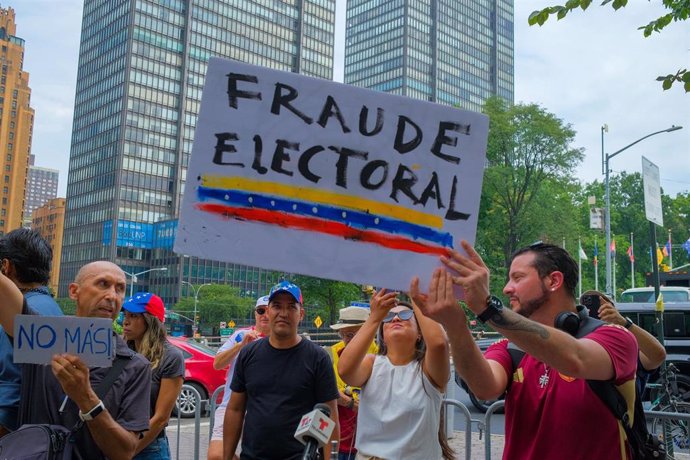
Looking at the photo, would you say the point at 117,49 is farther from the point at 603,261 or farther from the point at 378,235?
the point at 378,235

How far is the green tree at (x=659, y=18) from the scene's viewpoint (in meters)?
5.48

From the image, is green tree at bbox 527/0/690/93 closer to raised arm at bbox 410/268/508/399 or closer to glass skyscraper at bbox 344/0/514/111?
raised arm at bbox 410/268/508/399

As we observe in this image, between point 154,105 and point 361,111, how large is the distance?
112m

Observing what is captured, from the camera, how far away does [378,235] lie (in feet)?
7.49

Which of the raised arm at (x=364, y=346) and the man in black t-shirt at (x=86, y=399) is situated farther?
the raised arm at (x=364, y=346)

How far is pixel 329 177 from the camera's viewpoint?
230cm

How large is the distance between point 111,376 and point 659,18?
5.35 meters

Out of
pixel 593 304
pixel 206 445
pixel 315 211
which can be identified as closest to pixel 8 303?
pixel 315 211

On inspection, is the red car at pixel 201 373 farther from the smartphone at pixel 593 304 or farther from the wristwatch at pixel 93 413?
the wristwatch at pixel 93 413

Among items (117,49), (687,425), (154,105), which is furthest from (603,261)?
(117,49)

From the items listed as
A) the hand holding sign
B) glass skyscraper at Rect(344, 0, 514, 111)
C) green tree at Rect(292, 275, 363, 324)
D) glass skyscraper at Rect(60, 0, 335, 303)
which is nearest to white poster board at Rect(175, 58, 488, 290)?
the hand holding sign

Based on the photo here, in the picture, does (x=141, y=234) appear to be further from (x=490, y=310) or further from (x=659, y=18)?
(x=490, y=310)

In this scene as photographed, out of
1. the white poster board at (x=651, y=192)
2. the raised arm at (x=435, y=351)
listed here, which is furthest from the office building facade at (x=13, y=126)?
the raised arm at (x=435, y=351)

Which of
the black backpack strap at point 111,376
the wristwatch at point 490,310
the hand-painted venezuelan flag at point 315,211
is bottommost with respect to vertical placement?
the black backpack strap at point 111,376
